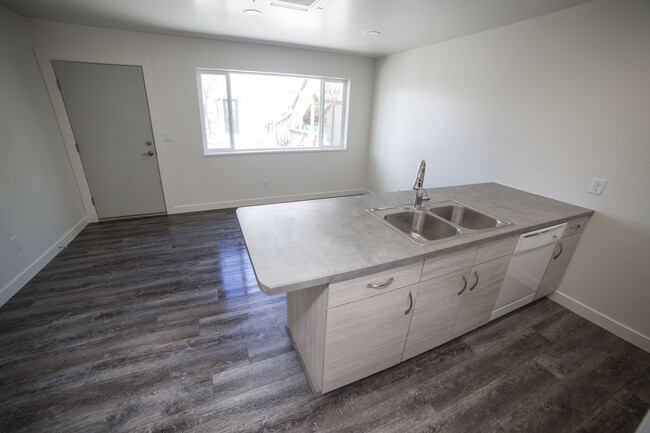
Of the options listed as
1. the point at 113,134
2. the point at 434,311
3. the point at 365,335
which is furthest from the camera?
the point at 113,134

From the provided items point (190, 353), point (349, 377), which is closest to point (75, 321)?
point (190, 353)

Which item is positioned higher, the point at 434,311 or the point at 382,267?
the point at 382,267

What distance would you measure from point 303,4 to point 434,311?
8.21 ft

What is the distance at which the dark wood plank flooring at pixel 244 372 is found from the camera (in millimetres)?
1366

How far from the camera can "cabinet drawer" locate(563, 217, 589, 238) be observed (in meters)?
1.98

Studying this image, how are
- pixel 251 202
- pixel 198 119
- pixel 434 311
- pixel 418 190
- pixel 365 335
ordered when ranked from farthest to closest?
pixel 251 202, pixel 198 119, pixel 418 190, pixel 434 311, pixel 365 335

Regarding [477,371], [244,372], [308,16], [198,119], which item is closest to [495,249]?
[477,371]

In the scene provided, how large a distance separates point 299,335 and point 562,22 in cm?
305

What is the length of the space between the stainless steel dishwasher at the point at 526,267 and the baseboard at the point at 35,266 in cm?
389

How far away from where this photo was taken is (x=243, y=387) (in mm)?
1517

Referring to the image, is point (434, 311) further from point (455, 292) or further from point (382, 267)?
point (382, 267)

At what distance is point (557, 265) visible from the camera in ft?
7.00

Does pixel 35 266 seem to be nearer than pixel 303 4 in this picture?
No

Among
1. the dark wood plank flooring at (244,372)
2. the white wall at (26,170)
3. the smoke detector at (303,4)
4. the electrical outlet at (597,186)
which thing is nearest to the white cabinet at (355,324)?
the dark wood plank flooring at (244,372)
